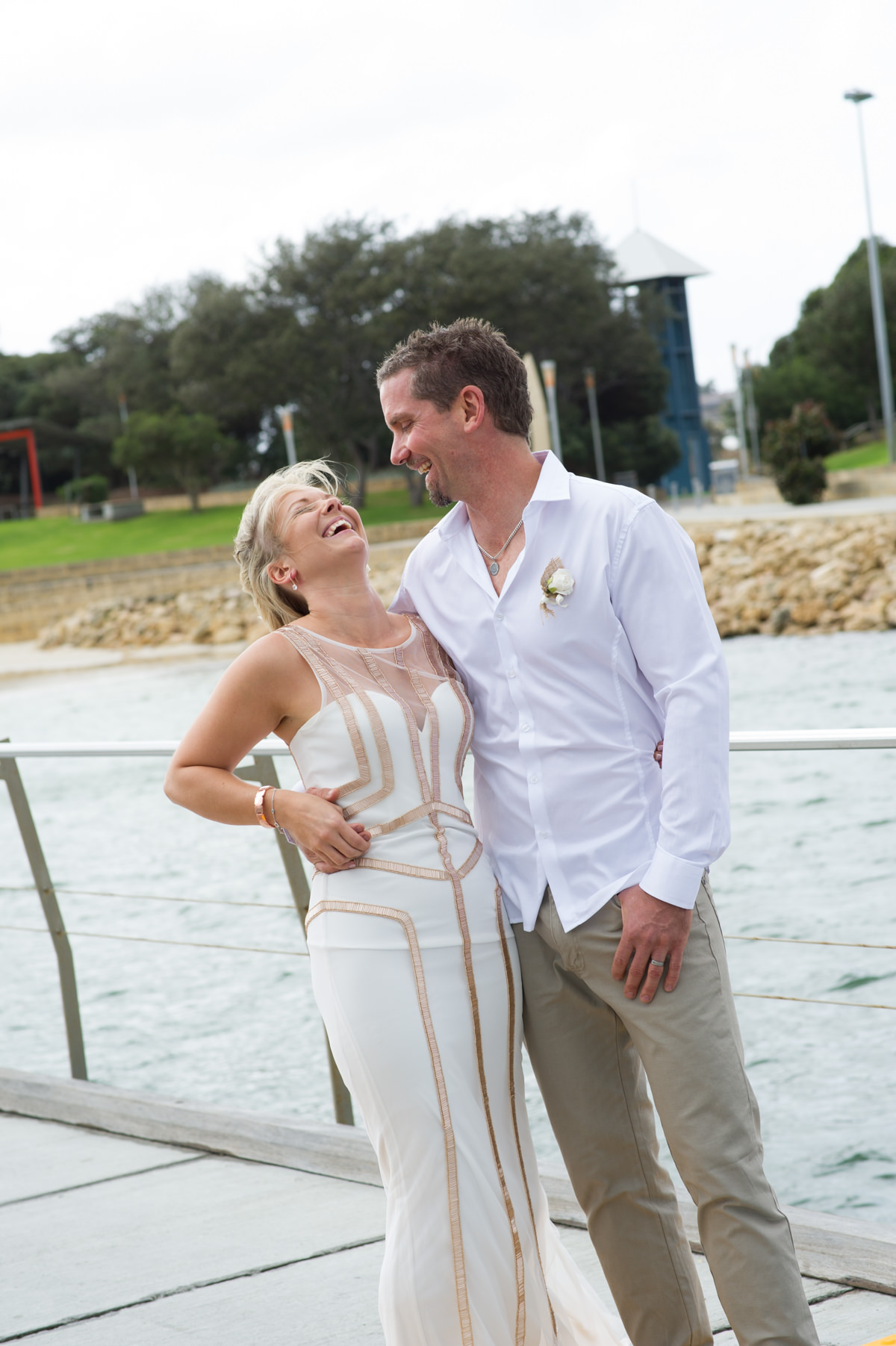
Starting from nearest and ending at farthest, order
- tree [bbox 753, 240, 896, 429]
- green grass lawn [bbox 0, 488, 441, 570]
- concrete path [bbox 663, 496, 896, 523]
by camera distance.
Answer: concrete path [bbox 663, 496, 896, 523], green grass lawn [bbox 0, 488, 441, 570], tree [bbox 753, 240, 896, 429]

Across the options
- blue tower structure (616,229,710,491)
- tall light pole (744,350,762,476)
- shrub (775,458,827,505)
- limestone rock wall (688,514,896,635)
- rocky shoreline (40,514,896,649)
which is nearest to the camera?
limestone rock wall (688,514,896,635)

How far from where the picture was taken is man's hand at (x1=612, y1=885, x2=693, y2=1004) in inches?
76.6

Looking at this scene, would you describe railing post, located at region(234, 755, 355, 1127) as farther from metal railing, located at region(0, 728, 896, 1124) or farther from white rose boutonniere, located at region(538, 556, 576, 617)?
white rose boutonniere, located at region(538, 556, 576, 617)

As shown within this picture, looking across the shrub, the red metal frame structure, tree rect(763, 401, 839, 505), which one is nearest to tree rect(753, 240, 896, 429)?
tree rect(763, 401, 839, 505)

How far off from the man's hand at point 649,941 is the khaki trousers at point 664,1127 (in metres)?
0.03

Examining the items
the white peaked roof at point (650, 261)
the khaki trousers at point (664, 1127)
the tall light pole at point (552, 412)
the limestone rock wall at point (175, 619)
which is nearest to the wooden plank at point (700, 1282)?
the khaki trousers at point (664, 1127)

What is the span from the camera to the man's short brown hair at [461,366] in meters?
2.10

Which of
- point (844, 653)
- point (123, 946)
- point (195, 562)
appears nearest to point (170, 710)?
point (844, 653)

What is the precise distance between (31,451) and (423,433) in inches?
2357

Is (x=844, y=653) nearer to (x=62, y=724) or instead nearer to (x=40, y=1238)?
(x=62, y=724)

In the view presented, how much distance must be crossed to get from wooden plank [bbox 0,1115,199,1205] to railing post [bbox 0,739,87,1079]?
27 centimetres

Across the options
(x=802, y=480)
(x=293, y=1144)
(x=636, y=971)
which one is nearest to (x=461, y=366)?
(x=636, y=971)

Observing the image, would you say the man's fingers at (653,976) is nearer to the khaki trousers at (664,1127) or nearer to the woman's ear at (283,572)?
the khaki trousers at (664,1127)

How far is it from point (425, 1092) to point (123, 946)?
347 inches
